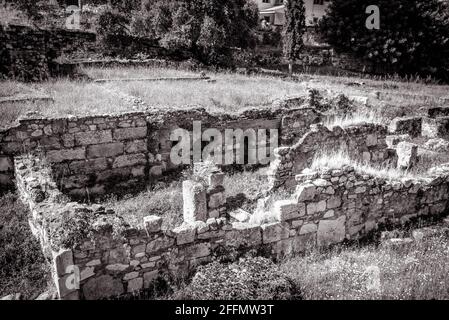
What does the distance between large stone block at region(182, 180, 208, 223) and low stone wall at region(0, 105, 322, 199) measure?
3.39 metres

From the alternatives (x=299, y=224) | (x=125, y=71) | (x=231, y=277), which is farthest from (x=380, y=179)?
(x=125, y=71)

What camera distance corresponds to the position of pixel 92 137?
10961mm

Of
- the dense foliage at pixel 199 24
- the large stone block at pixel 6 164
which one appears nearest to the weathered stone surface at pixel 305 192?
the large stone block at pixel 6 164

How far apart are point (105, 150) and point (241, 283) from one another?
696 centimetres

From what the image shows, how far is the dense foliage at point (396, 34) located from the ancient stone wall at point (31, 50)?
2165 cm

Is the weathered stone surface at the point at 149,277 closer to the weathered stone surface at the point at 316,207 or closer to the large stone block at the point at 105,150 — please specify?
the weathered stone surface at the point at 316,207

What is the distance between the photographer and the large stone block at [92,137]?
10.8 m

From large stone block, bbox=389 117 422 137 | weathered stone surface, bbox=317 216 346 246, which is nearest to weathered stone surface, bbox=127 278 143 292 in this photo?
weathered stone surface, bbox=317 216 346 246

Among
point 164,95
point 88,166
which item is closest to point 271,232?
point 88,166

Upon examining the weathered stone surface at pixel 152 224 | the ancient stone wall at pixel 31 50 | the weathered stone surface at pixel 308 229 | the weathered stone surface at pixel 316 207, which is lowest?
the weathered stone surface at pixel 308 229

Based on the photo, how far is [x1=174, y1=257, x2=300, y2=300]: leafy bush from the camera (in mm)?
5438

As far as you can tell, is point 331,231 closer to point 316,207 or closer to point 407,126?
point 316,207

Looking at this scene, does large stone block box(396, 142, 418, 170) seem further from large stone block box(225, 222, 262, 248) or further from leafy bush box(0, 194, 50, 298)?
leafy bush box(0, 194, 50, 298)

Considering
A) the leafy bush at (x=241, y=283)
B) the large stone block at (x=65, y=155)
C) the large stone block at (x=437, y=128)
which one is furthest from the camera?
the large stone block at (x=437, y=128)
